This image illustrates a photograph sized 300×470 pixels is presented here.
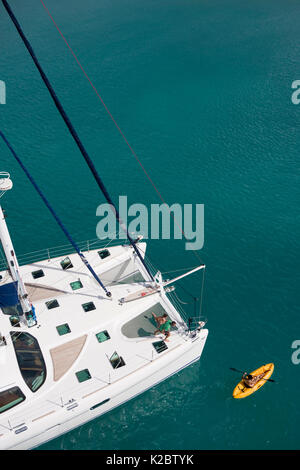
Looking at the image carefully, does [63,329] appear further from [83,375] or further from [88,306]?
[83,375]

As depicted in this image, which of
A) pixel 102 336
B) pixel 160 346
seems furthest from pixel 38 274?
pixel 160 346

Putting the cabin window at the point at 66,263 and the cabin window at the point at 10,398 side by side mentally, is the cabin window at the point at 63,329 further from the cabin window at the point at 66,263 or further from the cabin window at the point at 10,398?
the cabin window at the point at 66,263

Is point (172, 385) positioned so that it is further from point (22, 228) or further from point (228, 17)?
point (228, 17)

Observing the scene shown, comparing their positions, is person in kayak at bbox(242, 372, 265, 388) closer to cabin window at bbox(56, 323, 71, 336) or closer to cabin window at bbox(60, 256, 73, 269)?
cabin window at bbox(56, 323, 71, 336)

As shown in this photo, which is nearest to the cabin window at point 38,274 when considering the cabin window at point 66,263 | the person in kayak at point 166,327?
the cabin window at point 66,263

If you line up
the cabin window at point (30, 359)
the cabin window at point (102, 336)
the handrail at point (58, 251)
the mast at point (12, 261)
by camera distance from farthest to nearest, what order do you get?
the handrail at point (58, 251)
the cabin window at point (102, 336)
the cabin window at point (30, 359)
the mast at point (12, 261)

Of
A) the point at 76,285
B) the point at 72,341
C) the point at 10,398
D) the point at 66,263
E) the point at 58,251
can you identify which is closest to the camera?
the point at 10,398
